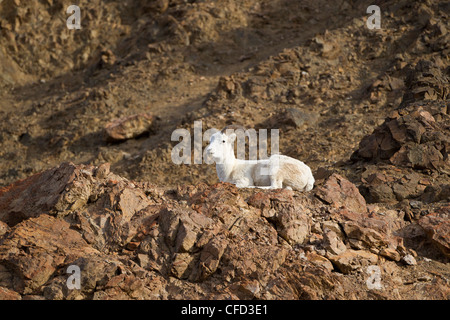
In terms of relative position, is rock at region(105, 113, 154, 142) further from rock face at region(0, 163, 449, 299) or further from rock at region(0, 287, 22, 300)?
rock at region(0, 287, 22, 300)

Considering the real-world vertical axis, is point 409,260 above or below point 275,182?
below

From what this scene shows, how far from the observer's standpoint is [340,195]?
364 inches

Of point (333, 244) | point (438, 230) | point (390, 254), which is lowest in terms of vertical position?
point (390, 254)

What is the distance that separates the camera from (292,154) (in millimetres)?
16297

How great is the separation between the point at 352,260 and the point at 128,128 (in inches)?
533

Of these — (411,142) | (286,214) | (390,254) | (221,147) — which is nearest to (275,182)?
(221,147)

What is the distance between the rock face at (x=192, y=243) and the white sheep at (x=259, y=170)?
1.44 meters

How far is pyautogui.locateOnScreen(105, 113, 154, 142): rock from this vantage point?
19500 millimetres

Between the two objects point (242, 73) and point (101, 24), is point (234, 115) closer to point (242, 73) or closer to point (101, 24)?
point (242, 73)

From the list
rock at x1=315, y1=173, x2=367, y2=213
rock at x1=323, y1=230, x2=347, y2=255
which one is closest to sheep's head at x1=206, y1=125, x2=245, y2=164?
rock at x1=315, y1=173, x2=367, y2=213

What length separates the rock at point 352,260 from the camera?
748 centimetres

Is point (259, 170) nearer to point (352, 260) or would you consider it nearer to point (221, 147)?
point (221, 147)

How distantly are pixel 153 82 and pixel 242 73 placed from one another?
4.29 metres

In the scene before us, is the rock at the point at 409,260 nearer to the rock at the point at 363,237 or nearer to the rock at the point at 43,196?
the rock at the point at 363,237
